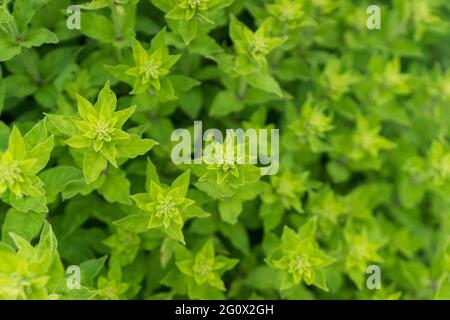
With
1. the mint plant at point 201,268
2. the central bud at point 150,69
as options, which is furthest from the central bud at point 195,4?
the mint plant at point 201,268

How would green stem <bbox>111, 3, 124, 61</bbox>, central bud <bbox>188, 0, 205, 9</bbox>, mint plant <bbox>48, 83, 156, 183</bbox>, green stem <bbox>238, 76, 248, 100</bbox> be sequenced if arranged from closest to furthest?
mint plant <bbox>48, 83, 156, 183</bbox> < central bud <bbox>188, 0, 205, 9</bbox> < green stem <bbox>111, 3, 124, 61</bbox> < green stem <bbox>238, 76, 248, 100</bbox>

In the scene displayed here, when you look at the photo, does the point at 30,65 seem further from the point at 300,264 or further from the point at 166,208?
the point at 300,264

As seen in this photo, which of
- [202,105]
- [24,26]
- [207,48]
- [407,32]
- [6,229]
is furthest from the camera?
[407,32]

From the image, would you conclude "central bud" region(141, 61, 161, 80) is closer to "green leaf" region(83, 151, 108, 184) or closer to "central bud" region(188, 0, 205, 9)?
"central bud" region(188, 0, 205, 9)

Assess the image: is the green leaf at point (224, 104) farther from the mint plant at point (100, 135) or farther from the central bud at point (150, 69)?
the mint plant at point (100, 135)

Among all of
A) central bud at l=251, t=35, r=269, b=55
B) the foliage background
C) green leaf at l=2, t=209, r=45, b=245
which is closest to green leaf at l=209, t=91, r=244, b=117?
the foliage background

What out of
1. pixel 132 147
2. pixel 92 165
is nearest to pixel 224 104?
pixel 132 147

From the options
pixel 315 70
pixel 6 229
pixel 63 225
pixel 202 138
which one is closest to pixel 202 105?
pixel 202 138

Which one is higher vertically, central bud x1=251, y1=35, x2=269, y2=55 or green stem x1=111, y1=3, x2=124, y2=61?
green stem x1=111, y1=3, x2=124, y2=61
